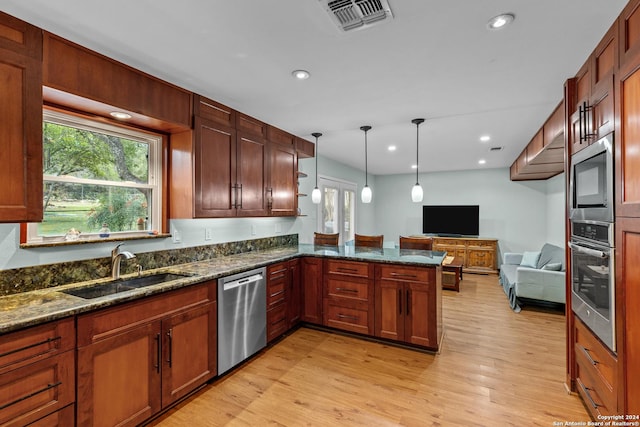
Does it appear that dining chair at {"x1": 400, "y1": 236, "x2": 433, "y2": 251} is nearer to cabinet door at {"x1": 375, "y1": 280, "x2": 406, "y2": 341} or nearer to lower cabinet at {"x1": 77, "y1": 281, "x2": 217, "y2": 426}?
cabinet door at {"x1": 375, "y1": 280, "x2": 406, "y2": 341}

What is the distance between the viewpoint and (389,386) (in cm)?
247

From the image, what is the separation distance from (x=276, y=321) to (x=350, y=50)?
8.53ft

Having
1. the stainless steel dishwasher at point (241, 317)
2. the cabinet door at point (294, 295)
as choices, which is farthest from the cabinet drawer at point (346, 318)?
the stainless steel dishwasher at point (241, 317)

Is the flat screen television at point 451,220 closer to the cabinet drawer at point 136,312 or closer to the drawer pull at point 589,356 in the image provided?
the drawer pull at point 589,356

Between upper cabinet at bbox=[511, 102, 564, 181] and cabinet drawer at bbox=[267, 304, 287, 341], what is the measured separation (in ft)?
10.7

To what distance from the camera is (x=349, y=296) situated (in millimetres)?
3375

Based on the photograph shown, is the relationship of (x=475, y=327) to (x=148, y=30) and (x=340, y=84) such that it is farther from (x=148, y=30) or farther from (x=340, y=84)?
(x=148, y=30)

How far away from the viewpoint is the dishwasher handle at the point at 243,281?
8.46ft

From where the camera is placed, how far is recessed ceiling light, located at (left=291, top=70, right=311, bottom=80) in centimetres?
228

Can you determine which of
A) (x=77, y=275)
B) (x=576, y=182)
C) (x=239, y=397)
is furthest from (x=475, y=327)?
(x=77, y=275)

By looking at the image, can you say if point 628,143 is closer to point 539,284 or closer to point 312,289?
point 312,289

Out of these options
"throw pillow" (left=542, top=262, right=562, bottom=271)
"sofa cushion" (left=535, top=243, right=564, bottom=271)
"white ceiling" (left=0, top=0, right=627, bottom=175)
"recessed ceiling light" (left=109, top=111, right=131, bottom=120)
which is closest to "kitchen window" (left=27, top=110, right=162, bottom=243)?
"recessed ceiling light" (left=109, top=111, right=131, bottom=120)

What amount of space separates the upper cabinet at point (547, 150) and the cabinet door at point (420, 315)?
200cm

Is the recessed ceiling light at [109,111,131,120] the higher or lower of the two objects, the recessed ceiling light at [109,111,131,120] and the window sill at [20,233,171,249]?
the higher
